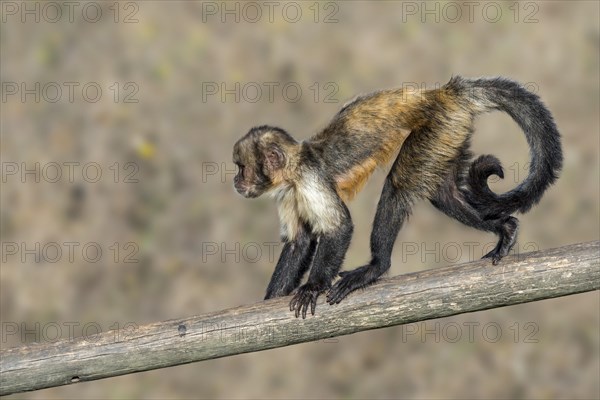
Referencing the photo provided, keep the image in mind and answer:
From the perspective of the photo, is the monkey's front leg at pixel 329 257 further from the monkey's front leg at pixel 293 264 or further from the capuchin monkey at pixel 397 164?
the monkey's front leg at pixel 293 264

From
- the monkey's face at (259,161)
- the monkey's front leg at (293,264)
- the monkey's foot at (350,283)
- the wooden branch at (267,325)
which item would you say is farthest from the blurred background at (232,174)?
the monkey's foot at (350,283)

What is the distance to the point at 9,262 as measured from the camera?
11.0 metres

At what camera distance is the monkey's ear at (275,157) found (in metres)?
6.23

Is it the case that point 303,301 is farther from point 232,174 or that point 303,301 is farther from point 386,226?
point 232,174

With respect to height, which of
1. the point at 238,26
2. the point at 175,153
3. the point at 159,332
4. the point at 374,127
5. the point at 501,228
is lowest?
the point at 159,332

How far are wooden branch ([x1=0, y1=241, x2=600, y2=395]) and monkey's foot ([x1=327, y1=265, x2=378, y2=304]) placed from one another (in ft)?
0.14

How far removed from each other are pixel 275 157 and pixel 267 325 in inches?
44.5

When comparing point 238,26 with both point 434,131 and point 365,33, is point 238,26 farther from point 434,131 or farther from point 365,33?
point 434,131

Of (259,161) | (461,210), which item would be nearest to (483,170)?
(461,210)

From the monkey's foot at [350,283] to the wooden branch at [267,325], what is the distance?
4 centimetres

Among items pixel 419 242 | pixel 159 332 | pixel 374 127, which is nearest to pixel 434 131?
pixel 374 127

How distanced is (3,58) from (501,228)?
7476mm

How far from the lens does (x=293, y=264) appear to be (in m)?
6.52

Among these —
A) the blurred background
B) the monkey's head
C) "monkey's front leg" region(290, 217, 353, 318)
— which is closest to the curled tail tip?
"monkey's front leg" region(290, 217, 353, 318)
